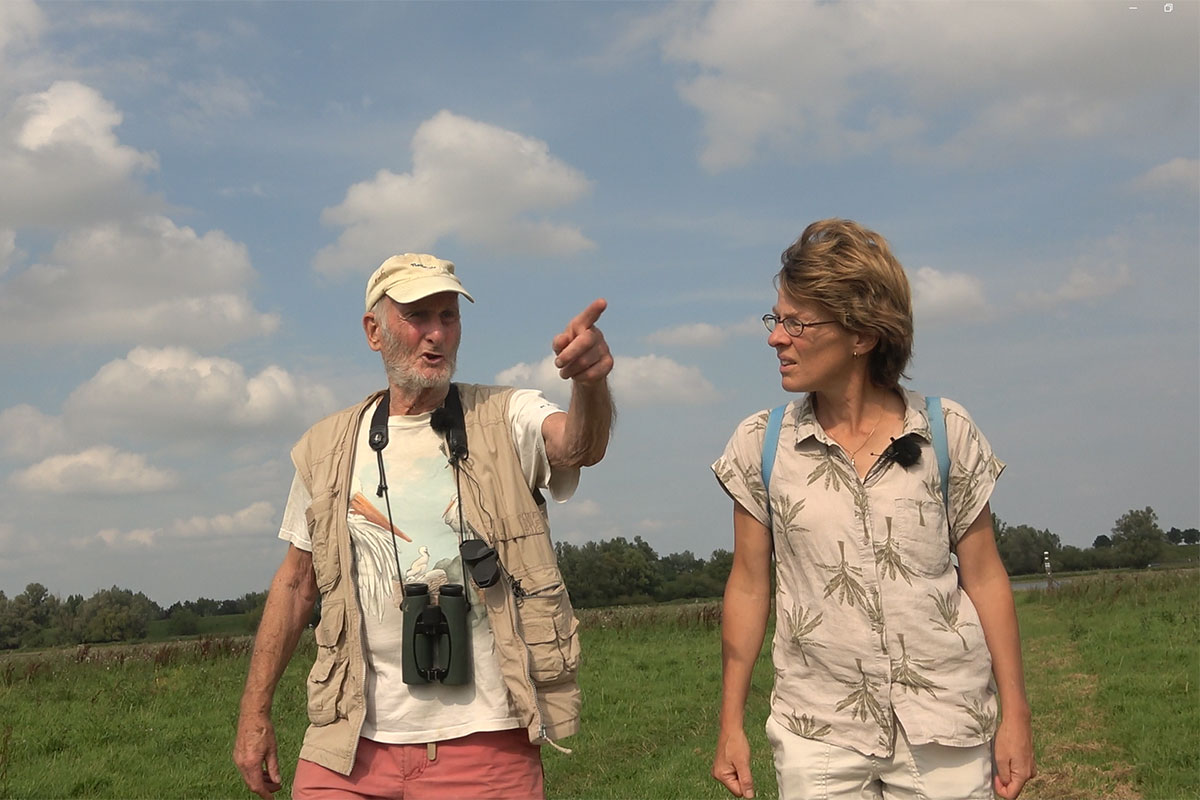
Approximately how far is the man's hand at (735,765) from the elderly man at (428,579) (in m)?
0.51

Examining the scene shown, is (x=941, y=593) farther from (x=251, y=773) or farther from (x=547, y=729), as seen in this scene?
(x=251, y=773)

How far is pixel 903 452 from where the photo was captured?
12.3 ft

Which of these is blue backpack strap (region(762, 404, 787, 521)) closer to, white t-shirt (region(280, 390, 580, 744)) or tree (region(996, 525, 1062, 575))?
white t-shirt (region(280, 390, 580, 744))

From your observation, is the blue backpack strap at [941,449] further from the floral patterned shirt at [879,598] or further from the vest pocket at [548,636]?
the vest pocket at [548,636]

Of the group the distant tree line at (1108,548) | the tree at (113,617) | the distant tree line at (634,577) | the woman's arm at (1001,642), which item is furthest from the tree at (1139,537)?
the woman's arm at (1001,642)

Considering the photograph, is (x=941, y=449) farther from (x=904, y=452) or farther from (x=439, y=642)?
(x=439, y=642)

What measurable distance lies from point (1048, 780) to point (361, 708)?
6.91 meters

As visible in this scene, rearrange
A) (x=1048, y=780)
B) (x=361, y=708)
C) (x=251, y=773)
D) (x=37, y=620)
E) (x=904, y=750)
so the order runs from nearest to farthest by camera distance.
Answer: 1. (x=904, y=750)
2. (x=361, y=708)
3. (x=251, y=773)
4. (x=1048, y=780)
5. (x=37, y=620)

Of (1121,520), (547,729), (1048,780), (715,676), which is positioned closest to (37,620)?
(715,676)

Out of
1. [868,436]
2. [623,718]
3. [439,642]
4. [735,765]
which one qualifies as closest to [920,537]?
[868,436]

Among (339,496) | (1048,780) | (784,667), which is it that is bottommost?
(1048,780)

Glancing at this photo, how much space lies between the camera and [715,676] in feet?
51.8

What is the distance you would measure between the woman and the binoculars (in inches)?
35.5

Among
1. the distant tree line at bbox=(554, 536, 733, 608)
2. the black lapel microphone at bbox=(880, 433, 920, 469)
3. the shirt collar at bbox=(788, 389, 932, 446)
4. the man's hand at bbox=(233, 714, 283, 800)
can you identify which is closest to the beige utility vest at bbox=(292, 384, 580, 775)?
the man's hand at bbox=(233, 714, 283, 800)
